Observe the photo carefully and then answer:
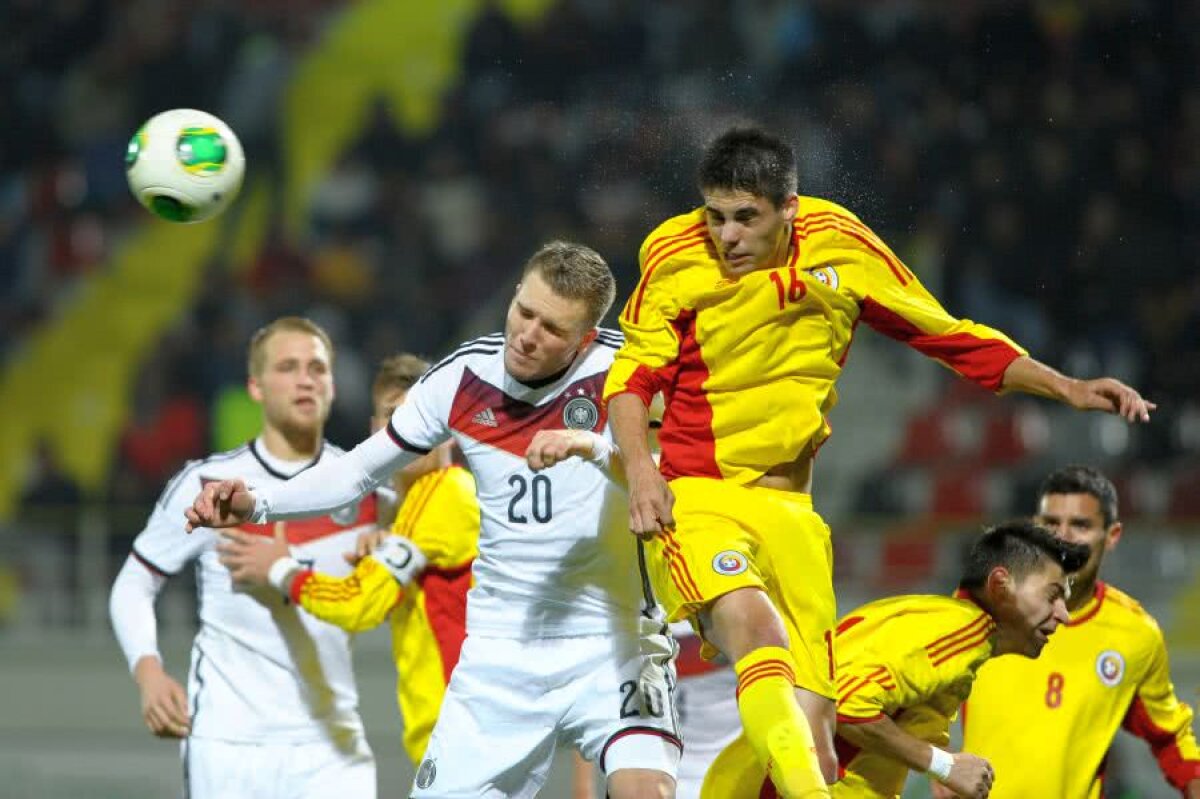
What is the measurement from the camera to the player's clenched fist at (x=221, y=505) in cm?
418

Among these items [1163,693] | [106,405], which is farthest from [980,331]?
[106,405]

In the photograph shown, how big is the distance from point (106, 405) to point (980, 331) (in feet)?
32.9

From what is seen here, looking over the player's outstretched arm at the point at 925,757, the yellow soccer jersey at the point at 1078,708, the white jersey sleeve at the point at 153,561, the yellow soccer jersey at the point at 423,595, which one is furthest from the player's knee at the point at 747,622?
the white jersey sleeve at the point at 153,561

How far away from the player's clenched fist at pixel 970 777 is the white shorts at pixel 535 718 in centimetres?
69

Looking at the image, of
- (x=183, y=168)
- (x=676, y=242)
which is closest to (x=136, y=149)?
(x=183, y=168)

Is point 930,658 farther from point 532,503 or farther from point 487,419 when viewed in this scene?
point 487,419

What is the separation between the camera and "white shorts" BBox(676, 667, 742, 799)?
557 cm

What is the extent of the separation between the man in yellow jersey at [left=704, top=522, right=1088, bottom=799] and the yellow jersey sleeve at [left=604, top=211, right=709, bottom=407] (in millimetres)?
895

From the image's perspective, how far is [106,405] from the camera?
522 inches

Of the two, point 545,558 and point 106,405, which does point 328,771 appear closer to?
point 545,558

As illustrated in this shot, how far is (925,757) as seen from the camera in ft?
14.2

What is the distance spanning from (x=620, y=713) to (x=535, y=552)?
1.55ft

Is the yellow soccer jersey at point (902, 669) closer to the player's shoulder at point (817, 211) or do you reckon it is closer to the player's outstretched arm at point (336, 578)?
the player's shoulder at point (817, 211)

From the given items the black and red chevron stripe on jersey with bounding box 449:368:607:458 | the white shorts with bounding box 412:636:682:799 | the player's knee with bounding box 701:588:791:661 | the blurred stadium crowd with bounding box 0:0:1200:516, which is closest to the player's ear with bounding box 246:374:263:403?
the black and red chevron stripe on jersey with bounding box 449:368:607:458
